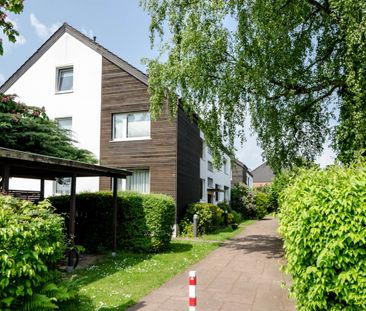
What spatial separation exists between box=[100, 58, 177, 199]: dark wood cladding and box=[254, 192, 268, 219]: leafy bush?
66.8ft

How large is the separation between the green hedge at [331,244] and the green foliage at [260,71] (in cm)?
644

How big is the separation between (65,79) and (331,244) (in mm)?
19801

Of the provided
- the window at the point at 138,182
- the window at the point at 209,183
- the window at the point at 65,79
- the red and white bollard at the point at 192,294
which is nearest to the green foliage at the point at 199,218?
the window at the point at 138,182

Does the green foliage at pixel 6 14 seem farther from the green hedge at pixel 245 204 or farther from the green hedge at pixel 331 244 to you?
the green hedge at pixel 245 204

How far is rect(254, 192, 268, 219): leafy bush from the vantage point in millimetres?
37406

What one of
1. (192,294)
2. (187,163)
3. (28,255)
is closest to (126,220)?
(187,163)

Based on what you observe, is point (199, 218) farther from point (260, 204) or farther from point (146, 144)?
point (260, 204)

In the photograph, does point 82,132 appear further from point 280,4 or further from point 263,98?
point 280,4

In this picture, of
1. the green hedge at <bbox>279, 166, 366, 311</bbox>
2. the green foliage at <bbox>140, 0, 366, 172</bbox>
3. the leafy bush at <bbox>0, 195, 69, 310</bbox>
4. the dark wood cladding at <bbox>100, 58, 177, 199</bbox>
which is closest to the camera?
the leafy bush at <bbox>0, 195, 69, 310</bbox>

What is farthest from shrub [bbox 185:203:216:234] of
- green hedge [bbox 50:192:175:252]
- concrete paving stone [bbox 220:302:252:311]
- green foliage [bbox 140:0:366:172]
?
concrete paving stone [bbox 220:302:252:311]

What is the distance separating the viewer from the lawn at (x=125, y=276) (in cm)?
737

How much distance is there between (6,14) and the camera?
23.7 ft

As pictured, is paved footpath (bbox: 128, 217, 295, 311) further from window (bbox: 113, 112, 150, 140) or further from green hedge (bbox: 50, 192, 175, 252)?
window (bbox: 113, 112, 150, 140)

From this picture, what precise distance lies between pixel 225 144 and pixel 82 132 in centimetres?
1010
